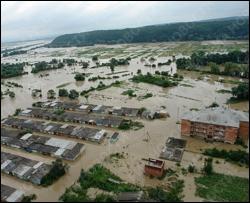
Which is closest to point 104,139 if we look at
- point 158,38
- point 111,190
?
point 111,190

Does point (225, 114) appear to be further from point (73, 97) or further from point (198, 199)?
point (73, 97)

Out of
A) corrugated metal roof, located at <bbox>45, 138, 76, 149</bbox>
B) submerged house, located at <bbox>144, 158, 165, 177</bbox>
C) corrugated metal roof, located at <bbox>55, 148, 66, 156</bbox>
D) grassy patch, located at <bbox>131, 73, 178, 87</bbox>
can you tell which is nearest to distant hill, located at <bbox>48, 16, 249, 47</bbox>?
grassy patch, located at <bbox>131, 73, 178, 87</bbox>

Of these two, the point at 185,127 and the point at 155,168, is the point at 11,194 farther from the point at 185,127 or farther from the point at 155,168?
the point at 185,127

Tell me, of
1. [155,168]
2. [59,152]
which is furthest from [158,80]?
[155,168]

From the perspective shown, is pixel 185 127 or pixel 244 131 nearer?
pixel 244 131

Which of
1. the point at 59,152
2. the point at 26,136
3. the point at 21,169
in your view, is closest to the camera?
the point at 21,169

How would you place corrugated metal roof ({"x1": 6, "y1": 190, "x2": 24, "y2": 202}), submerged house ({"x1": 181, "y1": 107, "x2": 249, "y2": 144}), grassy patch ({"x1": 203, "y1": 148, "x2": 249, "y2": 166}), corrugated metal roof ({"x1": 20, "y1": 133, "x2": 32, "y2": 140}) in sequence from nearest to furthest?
corrugated metal roof ({"x1": 6, "y1": 190, "x2": 24, "y2": 202}), grassy patch ({"x1": 203, "y1": 148, "x2": 249, "y2": 166}), submerged house ({"x1": 181, "y1": 107, "x2": 249, "y2": 144}), corrugated metal roof ({"x1": 20, "y1": 133, "x2": 32, "y2": 140})

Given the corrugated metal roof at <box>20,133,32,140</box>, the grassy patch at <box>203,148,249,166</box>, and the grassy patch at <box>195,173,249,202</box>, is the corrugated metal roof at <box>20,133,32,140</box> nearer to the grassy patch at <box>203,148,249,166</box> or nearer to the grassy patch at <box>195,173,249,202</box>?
the grassy patch at <box>195,173,249,202</box>

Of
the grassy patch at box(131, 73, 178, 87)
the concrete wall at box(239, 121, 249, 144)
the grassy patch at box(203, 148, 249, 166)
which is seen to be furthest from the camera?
the grassy patch at box(131, 73, 178, 87)
